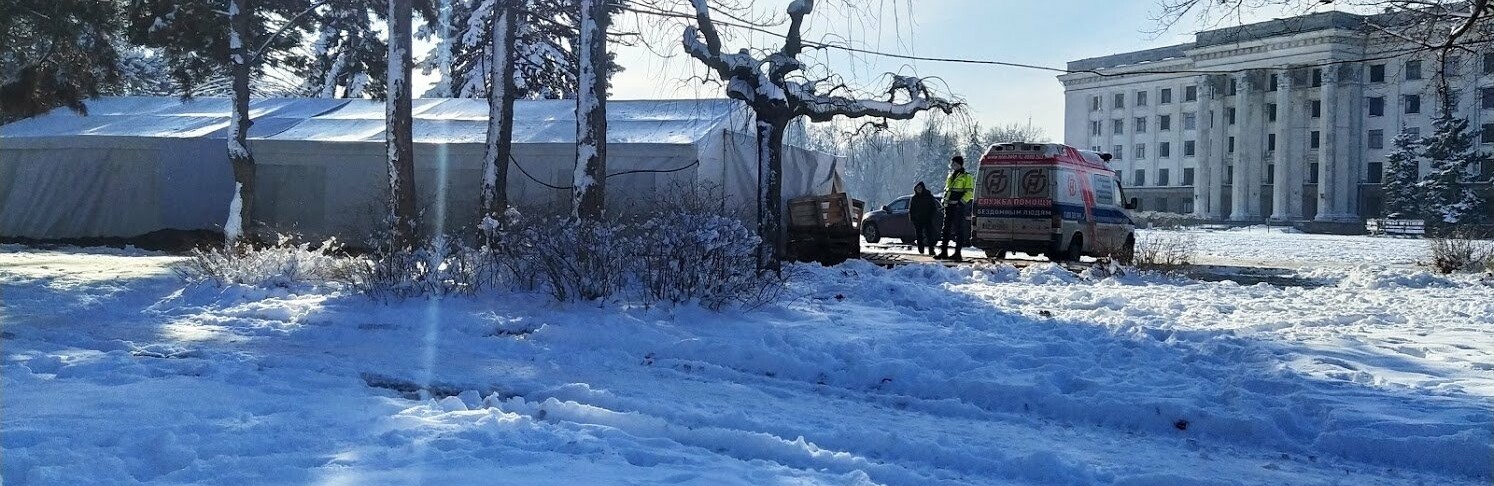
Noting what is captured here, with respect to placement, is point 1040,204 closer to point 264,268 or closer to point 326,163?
point 264,268

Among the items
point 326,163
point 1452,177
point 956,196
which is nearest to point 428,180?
point 326,163

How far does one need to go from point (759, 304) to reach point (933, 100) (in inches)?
207

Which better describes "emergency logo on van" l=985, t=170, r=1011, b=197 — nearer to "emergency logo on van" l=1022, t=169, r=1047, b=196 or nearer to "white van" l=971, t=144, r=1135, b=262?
"white van" l=971, t=144, r=1135, b=262

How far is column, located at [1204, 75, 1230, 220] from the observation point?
270ft

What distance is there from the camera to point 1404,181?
197 ft

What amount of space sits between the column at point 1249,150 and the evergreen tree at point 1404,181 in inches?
679

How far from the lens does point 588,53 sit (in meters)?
13.9

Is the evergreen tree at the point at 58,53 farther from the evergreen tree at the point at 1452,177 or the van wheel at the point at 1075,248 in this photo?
the evergreen tree at the point at 1452,177

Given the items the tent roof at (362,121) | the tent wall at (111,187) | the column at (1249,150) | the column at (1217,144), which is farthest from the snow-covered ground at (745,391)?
the column at (1217,144)

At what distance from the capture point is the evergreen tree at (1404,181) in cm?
5875

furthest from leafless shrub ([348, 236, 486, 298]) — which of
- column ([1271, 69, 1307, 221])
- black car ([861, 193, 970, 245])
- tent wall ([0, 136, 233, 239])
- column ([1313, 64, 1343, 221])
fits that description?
column ([1271, 69, 1307, 221])

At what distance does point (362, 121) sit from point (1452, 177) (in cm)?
5604

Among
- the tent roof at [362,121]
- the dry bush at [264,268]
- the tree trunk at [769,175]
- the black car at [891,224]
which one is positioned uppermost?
A: the tent roof at [362,121]

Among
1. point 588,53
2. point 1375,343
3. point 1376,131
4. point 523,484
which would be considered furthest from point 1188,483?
point 1376,131
